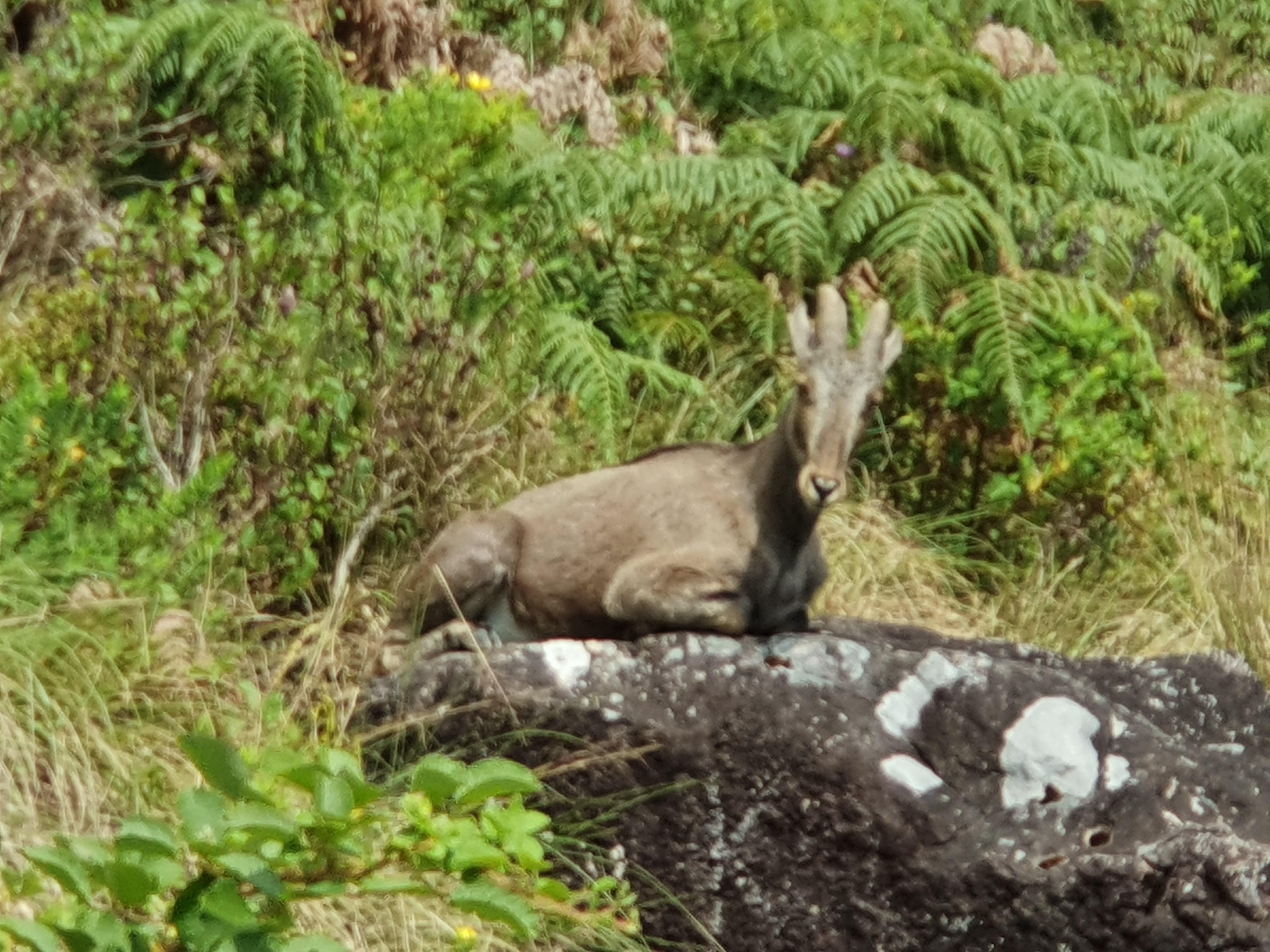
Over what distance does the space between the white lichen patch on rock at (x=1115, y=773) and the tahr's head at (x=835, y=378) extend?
1.05 m

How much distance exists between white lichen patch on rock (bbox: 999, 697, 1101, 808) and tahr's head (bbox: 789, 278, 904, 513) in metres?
0.84

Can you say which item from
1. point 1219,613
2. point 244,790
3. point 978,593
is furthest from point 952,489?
point 244,790

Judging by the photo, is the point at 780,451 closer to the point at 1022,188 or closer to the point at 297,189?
the point at 297,189

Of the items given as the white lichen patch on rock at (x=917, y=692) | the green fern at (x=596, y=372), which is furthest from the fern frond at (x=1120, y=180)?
the white lichen patch on rock at (x=917, y=692)

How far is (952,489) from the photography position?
8.22m

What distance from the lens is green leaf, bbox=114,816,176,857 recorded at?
3105 millimetres

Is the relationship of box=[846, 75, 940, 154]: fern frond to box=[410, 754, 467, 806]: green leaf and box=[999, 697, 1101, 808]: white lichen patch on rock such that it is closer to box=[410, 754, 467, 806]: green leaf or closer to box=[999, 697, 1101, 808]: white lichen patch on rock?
box=[999, 697, 1101, 808]: white lichen patch on rock

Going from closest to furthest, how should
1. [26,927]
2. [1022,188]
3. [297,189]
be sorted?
[26,927], [297,189], [1022,188]

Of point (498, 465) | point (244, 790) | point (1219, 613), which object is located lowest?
point (1219, 613)

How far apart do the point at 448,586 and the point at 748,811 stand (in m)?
1.19

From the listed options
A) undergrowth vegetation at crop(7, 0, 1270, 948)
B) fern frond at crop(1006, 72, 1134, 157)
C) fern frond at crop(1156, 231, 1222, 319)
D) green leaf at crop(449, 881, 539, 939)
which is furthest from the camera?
fern frond at crop(1006, 72, 1134, 157)

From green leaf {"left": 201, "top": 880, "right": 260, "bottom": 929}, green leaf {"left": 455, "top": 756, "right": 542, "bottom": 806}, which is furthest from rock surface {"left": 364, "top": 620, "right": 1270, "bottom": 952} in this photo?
green leaf {"left": 201, "top": 880, "right": 260, "bottom": 929}

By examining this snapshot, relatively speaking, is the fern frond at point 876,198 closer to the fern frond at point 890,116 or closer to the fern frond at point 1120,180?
the fern frond at point 890,116

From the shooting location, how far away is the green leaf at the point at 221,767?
10.3 feet
